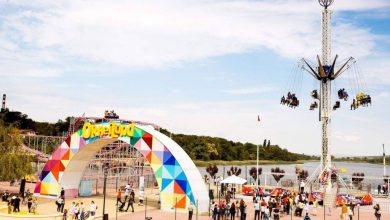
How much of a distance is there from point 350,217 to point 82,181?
Answer: 21755 millimetres

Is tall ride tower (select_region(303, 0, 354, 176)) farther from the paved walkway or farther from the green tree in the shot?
the green tree

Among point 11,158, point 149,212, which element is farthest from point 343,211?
point 11,158

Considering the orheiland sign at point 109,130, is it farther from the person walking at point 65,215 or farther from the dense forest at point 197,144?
the dense forest at point 197,144

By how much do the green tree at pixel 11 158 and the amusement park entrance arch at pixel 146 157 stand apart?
1.96m

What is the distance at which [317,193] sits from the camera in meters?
35.6

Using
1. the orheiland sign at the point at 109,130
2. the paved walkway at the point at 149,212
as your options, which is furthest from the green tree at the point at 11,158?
the orheiland sign at the point at 109,130

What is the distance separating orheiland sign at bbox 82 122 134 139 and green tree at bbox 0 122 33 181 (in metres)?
7.13

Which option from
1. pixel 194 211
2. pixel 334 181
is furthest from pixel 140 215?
pixel 334 181

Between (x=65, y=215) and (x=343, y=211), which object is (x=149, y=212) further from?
(x=343, y=211)

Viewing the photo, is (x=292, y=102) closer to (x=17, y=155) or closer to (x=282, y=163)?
(x=17, y=155)

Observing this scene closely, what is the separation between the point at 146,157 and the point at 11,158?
12.7 metres

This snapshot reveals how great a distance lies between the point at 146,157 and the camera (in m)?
30.8

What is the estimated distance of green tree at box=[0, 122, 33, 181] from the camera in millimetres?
35344

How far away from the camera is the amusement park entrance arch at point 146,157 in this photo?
95.5ft
